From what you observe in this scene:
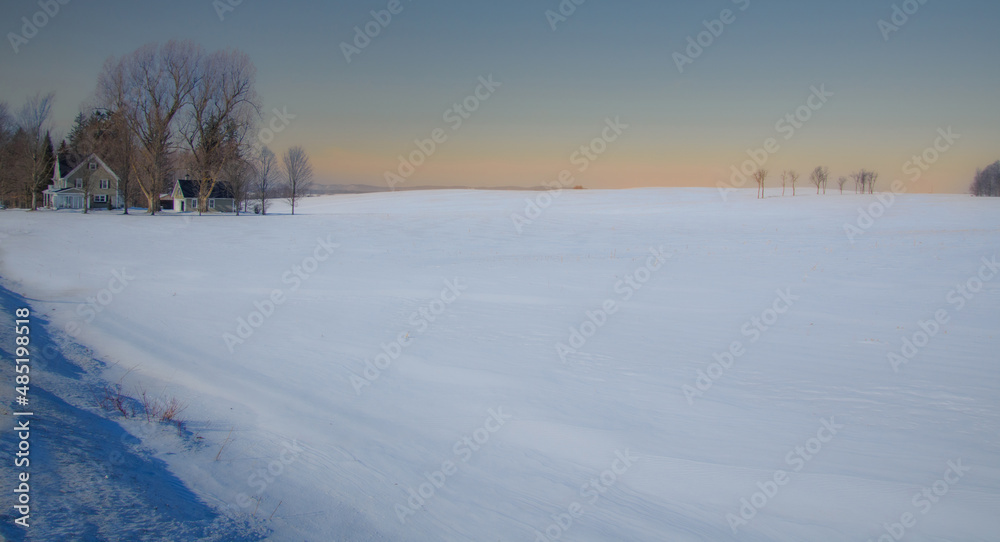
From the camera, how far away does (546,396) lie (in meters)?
7.87

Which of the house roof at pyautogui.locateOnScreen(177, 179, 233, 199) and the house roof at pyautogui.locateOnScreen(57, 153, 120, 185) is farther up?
the house roof at pyautogui.locateOnScreen(57, 153, 120, 185)

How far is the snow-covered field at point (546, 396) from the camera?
4.91 m

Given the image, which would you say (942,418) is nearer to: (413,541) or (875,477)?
(875,477)

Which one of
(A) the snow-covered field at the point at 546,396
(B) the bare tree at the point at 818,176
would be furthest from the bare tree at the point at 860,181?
(A) the snow-covered field at the point at 546,396

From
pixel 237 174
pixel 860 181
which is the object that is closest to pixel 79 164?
pixel 237 174

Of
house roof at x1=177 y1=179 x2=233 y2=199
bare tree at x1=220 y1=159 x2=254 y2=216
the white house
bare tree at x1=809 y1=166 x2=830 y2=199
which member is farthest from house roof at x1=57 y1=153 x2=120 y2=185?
bare tree at x1=809 y1=166 x2=830 y2=199

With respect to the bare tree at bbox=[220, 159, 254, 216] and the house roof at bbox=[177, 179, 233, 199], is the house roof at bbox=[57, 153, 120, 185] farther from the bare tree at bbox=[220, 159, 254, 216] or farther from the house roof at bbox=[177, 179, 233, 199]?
the bare tree at bbox=[220, 159, 254, 216]

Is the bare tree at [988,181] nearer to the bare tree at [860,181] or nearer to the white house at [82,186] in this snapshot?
the bare tree at [860,181]

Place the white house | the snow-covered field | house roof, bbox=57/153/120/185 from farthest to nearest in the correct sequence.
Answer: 1. the white house
2. house roof, bbox=57/153/120/185
3. the snow-covered field

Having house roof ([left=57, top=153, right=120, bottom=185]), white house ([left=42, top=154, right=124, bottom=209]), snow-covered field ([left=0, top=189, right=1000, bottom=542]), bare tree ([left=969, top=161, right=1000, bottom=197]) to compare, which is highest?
bare tree ([left=969, top=161, right=1000, bottom=197])

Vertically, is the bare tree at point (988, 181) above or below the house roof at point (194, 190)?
above

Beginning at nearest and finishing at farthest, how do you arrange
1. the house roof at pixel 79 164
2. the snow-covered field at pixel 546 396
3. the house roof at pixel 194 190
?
1. the snow-covered field at pixel 546 396
2. the house roof at pixel 79 164
3. the house roof at pixel 194 190

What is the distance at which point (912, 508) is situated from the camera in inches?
206

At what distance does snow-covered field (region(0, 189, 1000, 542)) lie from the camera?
4.91 metres
